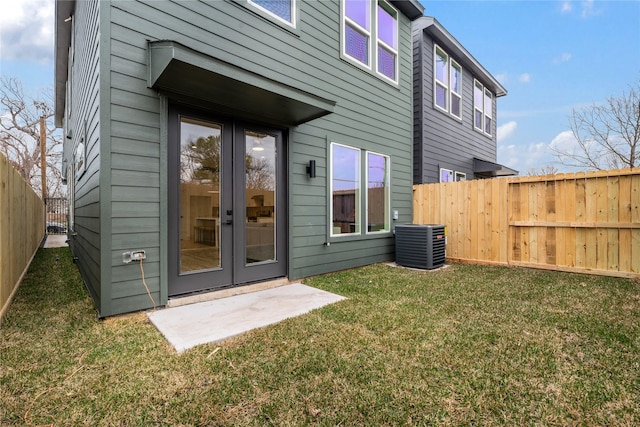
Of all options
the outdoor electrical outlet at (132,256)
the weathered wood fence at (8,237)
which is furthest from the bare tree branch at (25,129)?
the outdoor electrical outlet at (132,256)

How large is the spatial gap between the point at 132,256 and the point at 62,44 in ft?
26.8

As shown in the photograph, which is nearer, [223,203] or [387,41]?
[223,203]

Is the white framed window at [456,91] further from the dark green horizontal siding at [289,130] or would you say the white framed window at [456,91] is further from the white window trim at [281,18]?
the white window trim at [281,18]

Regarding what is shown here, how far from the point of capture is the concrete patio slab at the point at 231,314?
2.66 m

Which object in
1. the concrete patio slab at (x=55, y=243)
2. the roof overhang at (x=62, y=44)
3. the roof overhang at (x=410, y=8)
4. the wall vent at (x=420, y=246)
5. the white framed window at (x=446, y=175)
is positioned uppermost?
the roof overhang at (x=410, y=8)

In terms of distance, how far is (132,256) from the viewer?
3.08 m

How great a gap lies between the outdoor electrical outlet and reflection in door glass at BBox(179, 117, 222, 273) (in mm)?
427

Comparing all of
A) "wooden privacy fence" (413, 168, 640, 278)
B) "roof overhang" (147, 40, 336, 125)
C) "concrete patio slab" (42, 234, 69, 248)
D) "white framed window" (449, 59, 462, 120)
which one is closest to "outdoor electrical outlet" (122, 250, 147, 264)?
"roof overhang" (147, 40, 336, 125)

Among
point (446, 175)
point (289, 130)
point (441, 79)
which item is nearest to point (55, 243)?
point (289, 130)

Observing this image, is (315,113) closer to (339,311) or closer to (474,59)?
(339,311)

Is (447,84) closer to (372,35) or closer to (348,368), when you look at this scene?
(372,35)

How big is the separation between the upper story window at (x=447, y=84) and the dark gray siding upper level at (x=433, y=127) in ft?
0.53

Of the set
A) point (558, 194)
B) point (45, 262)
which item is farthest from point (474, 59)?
point (45, 262)

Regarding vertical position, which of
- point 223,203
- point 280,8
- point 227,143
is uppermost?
point 280,8
